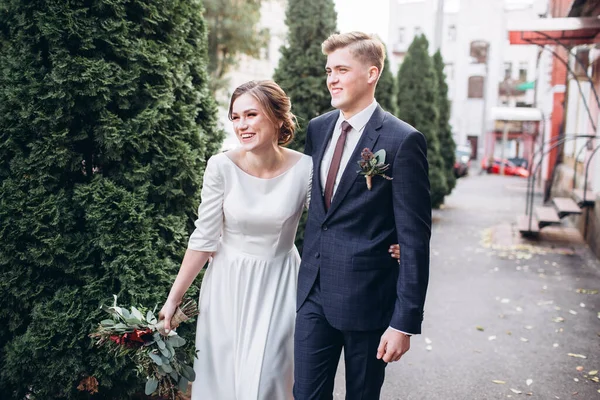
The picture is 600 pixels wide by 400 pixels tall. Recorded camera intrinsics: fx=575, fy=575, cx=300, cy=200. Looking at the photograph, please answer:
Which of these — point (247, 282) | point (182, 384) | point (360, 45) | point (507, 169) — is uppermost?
point (360, 45)

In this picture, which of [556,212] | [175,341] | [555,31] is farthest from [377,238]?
[556,212]

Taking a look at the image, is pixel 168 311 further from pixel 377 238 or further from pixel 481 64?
pixel 481 64

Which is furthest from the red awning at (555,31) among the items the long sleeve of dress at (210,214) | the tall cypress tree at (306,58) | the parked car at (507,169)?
the parked car at (507,169)

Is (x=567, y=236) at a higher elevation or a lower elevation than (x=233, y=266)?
lower

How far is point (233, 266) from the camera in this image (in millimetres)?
2996

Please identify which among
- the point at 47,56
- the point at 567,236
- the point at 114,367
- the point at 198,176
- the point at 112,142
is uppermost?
the point at 47,56

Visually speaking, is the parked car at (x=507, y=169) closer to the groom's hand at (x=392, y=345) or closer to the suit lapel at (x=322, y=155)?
the suit lapel at (x=322, y=155)

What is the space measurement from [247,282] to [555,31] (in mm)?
9641

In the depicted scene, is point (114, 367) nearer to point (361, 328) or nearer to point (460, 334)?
point (361, 328)

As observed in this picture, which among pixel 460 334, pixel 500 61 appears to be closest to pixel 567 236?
pixel 460 334

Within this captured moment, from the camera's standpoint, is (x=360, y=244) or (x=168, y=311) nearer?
(x=360, y=244)

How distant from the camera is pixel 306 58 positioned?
705 centimetres

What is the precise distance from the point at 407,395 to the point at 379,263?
2183 millimetres

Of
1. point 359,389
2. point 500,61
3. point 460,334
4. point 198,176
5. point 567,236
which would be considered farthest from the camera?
point 500,61
